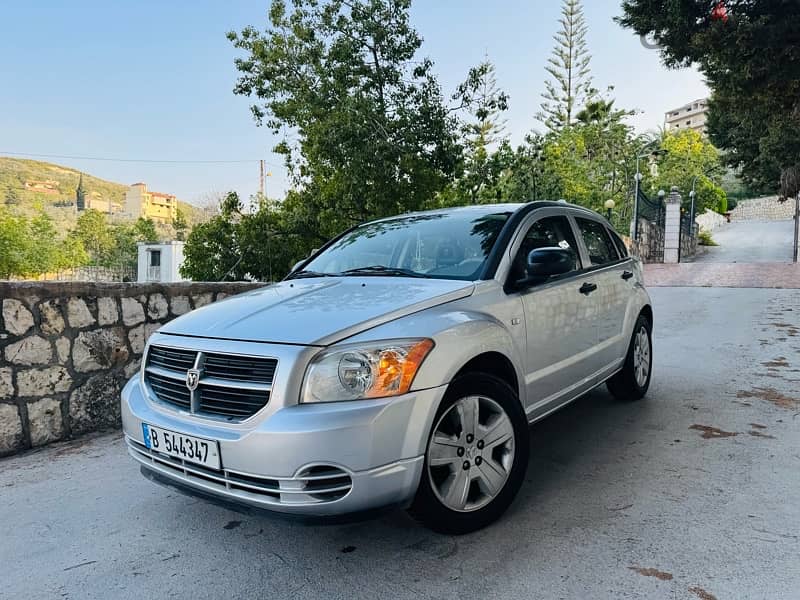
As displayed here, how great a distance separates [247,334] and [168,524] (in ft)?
3.83

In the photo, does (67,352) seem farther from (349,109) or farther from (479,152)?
(479,152)

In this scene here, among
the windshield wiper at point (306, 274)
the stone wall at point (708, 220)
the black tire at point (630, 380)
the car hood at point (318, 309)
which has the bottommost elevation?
the black tire at point (630, 380)

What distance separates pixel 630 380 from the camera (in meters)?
4.81

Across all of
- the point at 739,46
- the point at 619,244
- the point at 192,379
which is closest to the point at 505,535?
the point at 192,379

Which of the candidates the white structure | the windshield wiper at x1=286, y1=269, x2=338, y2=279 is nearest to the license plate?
the windshield wiper at x1=286, y1=269, x2=338, y2=279

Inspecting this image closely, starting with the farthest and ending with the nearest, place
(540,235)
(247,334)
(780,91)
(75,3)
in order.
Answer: (75,3)
(780,91)
(540,235)
(247,334)

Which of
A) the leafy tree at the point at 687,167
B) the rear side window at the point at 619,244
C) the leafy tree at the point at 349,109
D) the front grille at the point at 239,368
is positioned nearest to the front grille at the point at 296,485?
the front grille at the point at 239,368

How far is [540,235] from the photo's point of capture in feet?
12.1

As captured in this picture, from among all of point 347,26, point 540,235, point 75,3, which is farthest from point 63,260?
point 540,235

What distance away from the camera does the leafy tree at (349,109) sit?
15.2 m

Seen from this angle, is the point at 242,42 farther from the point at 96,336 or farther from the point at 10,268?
the point at 10,268

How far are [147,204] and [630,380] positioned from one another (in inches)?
5533

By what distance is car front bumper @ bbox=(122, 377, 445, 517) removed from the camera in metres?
2.21

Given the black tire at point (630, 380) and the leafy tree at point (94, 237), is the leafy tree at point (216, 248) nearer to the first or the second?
the black tire at point (630, 380)
